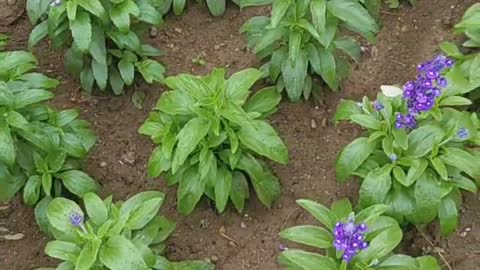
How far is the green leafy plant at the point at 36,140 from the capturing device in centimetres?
446

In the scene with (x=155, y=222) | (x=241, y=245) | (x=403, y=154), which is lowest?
(x=241, y=245)

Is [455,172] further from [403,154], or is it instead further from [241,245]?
[241,245]

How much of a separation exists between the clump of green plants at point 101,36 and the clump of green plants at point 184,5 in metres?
0.33

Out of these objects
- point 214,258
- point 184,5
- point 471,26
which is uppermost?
point 471,26

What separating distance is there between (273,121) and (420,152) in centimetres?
125

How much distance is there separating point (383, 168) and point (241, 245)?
986 millimetres

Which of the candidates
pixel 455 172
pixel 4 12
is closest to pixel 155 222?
pixel 455 172

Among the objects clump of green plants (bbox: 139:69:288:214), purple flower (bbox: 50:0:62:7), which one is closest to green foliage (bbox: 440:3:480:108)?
clump of green plants (bbox: 139:69:288:214)

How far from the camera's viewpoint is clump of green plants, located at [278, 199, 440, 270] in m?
3.81

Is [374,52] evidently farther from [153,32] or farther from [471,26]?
[153,32]

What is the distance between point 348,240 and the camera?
3795 mm

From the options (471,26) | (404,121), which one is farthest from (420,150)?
(471,26)

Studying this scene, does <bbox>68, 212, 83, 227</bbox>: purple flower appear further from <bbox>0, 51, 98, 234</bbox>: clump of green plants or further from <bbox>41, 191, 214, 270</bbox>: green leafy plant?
<bbox>0, 51, 98, 234</bbox>: clump of green plants

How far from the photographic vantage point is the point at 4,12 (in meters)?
5.97
